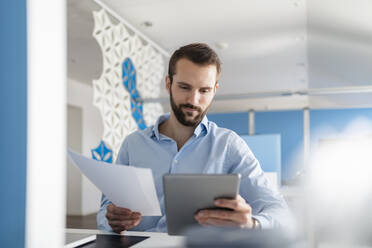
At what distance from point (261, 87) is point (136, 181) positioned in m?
7.12

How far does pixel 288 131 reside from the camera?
4.37 metres

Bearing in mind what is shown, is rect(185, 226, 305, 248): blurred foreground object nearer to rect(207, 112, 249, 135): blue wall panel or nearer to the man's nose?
the man's nose

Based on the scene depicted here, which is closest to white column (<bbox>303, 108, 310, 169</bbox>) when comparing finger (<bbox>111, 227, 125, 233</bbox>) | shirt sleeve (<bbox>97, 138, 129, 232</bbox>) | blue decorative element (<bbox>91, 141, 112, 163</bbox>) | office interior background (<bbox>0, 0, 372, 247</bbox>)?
office interior background (<bbox>0, 0, 372, 247</bbox>)

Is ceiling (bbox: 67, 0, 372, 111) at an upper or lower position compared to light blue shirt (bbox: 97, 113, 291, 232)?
upper

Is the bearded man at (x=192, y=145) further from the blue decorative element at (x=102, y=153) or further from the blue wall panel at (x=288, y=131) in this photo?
the blue wall panel at (x=288, y=131)

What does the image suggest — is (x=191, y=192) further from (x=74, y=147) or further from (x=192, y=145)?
(x=74, y=147)

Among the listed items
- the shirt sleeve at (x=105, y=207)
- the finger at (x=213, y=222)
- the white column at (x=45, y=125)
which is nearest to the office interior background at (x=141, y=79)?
the white column at (x=45, y=125)

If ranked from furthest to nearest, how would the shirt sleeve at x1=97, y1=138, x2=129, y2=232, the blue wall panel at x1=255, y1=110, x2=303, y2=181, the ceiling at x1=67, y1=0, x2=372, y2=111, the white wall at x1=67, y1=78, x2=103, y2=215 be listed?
the white wall at x1=67, y1=78, x2=103, y2=215 → the blue wall panel at x1=255, y1=110, x2=303, y2=181 → the ceiling at x1=67, y1=0, x2=372, y2=111 → the shirt sleeve at x1=97, y1=138, x2=129, y2=232

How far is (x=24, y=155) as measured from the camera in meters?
0.43

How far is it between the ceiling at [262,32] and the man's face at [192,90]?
7.33ft

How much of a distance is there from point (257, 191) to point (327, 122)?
2.33m

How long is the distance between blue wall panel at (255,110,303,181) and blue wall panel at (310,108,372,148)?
1.91 feet

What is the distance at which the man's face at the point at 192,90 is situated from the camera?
49.2 inches

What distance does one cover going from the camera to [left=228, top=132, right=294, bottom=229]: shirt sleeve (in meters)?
0.98
